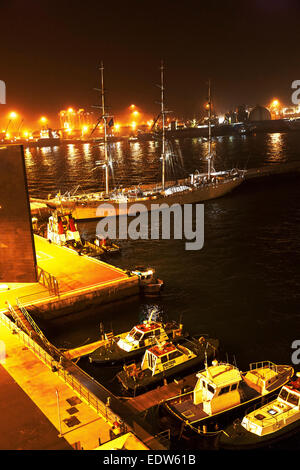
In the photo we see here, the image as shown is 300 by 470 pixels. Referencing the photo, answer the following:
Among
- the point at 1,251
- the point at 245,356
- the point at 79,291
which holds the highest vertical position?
the point at 1,251

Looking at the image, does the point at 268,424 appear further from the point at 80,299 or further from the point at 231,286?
the point at 231,286

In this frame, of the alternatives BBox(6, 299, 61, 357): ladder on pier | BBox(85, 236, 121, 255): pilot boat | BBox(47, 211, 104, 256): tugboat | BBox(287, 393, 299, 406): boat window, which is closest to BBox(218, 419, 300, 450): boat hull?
BBox(287, 393, 299, 406): boat window

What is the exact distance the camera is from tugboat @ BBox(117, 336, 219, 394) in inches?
847

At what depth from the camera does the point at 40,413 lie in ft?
53.5

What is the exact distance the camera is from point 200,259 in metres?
43.0

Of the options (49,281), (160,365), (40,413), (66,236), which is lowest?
(160,365)

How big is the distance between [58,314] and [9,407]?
1241 cm

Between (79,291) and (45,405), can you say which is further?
(79,291)

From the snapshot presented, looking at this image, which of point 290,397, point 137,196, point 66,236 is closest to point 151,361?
point 290,397

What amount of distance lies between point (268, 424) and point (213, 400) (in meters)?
2.44

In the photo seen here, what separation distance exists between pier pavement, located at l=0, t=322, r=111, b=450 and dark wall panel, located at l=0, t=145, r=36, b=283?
562cm
